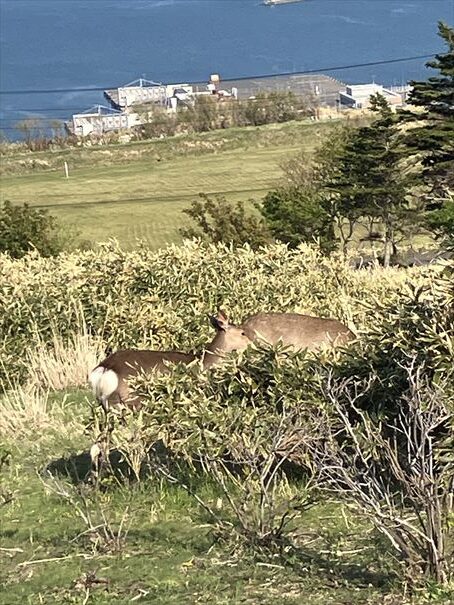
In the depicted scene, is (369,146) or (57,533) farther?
(369,146)

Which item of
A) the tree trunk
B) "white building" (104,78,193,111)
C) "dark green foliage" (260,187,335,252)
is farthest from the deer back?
"white building" (104,78,193,111)

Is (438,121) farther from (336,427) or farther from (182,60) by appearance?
(182,60)

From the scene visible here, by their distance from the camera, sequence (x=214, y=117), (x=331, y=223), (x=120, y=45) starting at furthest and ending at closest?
(x=120, y=45) → (x=214, y=117) → (x=331, y=223)

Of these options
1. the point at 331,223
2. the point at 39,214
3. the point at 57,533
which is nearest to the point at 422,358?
the point at 57,533

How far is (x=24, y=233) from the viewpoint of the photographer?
2420 cm

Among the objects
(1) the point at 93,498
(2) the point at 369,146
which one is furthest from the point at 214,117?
(1) the point at 93,498

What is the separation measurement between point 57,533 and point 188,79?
138 meters

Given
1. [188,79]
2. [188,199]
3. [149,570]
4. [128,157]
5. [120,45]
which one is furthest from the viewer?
[120,45]

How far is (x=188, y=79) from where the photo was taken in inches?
5527

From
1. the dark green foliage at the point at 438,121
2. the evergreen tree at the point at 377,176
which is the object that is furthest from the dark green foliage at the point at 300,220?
the dark green foliage at the point at 438,121

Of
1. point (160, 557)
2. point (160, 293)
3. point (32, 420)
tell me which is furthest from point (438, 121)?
point (160, 557)

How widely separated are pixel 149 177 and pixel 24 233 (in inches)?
1560

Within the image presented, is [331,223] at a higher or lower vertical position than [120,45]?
lower

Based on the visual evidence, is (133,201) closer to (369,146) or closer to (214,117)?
(369,146)
